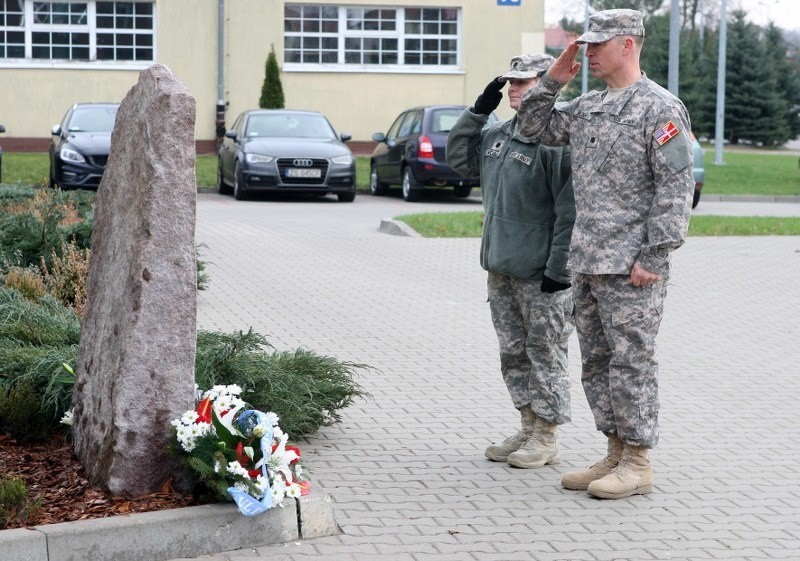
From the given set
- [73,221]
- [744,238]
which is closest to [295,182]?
[744,238]

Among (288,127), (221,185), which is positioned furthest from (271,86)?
(288,127)

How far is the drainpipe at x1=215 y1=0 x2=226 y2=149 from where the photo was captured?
1254 inches

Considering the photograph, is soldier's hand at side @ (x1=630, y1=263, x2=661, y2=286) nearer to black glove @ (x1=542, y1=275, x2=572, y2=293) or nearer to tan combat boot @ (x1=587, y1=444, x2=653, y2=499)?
black glove @ (x1=542, y1=275, x2=572, y2=293)

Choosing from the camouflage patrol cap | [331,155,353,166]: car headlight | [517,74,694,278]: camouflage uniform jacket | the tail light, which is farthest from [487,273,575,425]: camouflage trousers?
the tail light

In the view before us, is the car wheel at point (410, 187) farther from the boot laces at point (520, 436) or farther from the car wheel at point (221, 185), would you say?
the boot laces at point (520, 436)

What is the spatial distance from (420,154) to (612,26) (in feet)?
55.7

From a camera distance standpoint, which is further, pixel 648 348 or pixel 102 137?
pixel 102 137

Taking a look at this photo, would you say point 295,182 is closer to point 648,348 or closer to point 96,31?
point 96,31

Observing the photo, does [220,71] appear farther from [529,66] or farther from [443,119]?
[529,66]

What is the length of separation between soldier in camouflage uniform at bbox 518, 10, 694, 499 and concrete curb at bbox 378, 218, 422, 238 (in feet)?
36.2

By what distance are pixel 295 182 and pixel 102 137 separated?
10.4 feet

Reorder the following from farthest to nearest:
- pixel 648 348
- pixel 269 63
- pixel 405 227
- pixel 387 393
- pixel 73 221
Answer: pixel 269 63 → pixel 405 227 → pixel 73 221 → pixel 387 393 → pixel 648 348

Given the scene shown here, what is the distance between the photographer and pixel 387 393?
764 centimetres

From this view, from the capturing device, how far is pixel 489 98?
19.6ft
